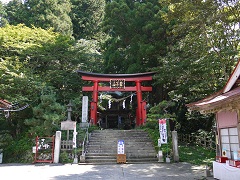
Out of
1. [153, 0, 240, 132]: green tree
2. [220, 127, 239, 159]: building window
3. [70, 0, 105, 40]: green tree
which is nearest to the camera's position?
[220, 127, 239, 159]: building window

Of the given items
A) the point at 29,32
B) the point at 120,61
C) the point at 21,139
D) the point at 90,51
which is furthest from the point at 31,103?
the point at 120,61

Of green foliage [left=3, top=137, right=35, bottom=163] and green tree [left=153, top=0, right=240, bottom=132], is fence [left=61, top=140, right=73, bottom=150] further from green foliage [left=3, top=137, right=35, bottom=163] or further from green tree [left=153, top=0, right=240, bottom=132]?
green tree [left=153, top=0, right=240, bottom=132]

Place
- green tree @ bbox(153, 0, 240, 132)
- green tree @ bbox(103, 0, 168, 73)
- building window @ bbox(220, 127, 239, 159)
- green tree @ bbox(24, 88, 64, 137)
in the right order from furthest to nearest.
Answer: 1. green tree @ bbox(103, 0, 168, 73)
2. green tree @ bbox(24, 88, 64, 137)
3. green tree @ bbox(153, 0, 240, 132)
4. building window @ bbox(220, 127, 239, 159)

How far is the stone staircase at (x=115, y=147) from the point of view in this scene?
1229cm

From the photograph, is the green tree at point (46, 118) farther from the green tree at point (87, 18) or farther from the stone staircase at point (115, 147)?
the green tree at point (87, 18)

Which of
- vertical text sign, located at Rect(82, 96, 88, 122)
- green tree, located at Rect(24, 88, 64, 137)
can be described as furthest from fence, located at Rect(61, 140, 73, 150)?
vertical text sign, located at Rect(82, 96, 88, 122)

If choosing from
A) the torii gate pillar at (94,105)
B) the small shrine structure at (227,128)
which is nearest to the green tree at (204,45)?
the small shrine structure at (227,128)

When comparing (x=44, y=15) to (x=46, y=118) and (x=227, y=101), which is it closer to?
(x=46, y=118)

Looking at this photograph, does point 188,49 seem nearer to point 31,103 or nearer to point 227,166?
point 227,166

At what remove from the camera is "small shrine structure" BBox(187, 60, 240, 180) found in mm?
6324

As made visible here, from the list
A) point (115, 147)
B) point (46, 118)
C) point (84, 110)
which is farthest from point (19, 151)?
point (115, 147)

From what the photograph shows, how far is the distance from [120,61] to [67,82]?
20.9ft

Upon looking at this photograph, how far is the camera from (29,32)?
18797 millimetres

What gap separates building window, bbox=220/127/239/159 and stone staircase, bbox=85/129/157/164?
5305 millimetres
